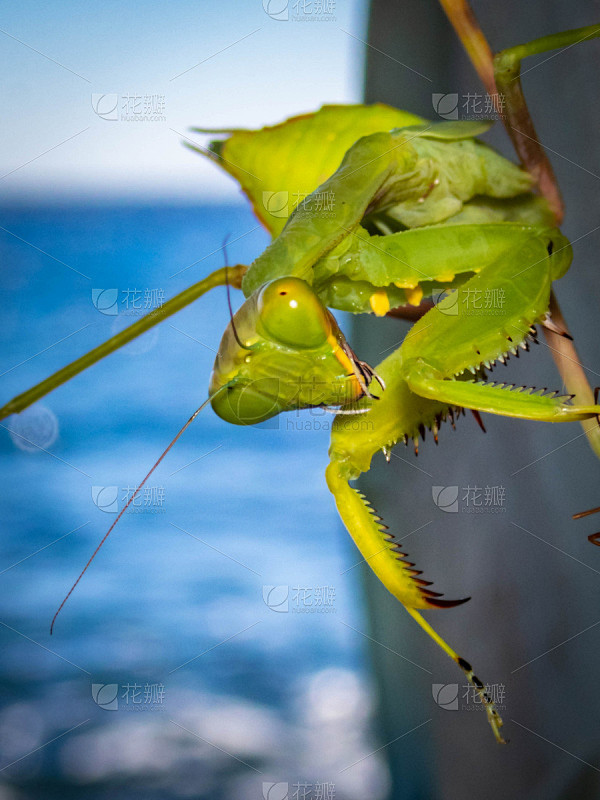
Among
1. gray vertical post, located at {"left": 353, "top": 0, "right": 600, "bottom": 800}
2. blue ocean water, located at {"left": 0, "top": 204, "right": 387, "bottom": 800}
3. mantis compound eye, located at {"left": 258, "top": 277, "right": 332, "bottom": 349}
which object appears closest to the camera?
mantis compound eye, located at {"left": 258, "top": 277, "right": 332, "bottom": 349}

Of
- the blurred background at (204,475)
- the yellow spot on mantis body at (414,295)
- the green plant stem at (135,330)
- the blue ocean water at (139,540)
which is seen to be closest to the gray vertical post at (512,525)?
the blurred background at (204,475)

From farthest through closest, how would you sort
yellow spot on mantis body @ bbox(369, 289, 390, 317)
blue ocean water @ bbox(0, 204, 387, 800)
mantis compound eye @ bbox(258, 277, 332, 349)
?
1. blue ocean water @ bbox(0, 204, 387, 800)
2. yellow spot on mantis body @ bbox(369, 289, 390, 317)
3. mantis compound eye @ bbox(258, 277, 332, 349)

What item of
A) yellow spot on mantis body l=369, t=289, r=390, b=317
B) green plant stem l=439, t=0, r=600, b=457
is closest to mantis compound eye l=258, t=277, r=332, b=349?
yellow spot on mantis body l=369, t=289, r=390, b=317

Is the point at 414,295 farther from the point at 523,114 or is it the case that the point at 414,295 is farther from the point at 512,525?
the point at 512,525

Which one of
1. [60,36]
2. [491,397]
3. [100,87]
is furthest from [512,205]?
[60,36]

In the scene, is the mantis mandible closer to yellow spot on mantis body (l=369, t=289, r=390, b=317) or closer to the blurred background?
yellow spot on mantis body (l=369, t=289, r=390, b=317)

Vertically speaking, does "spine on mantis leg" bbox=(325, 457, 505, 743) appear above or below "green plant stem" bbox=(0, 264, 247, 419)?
below
